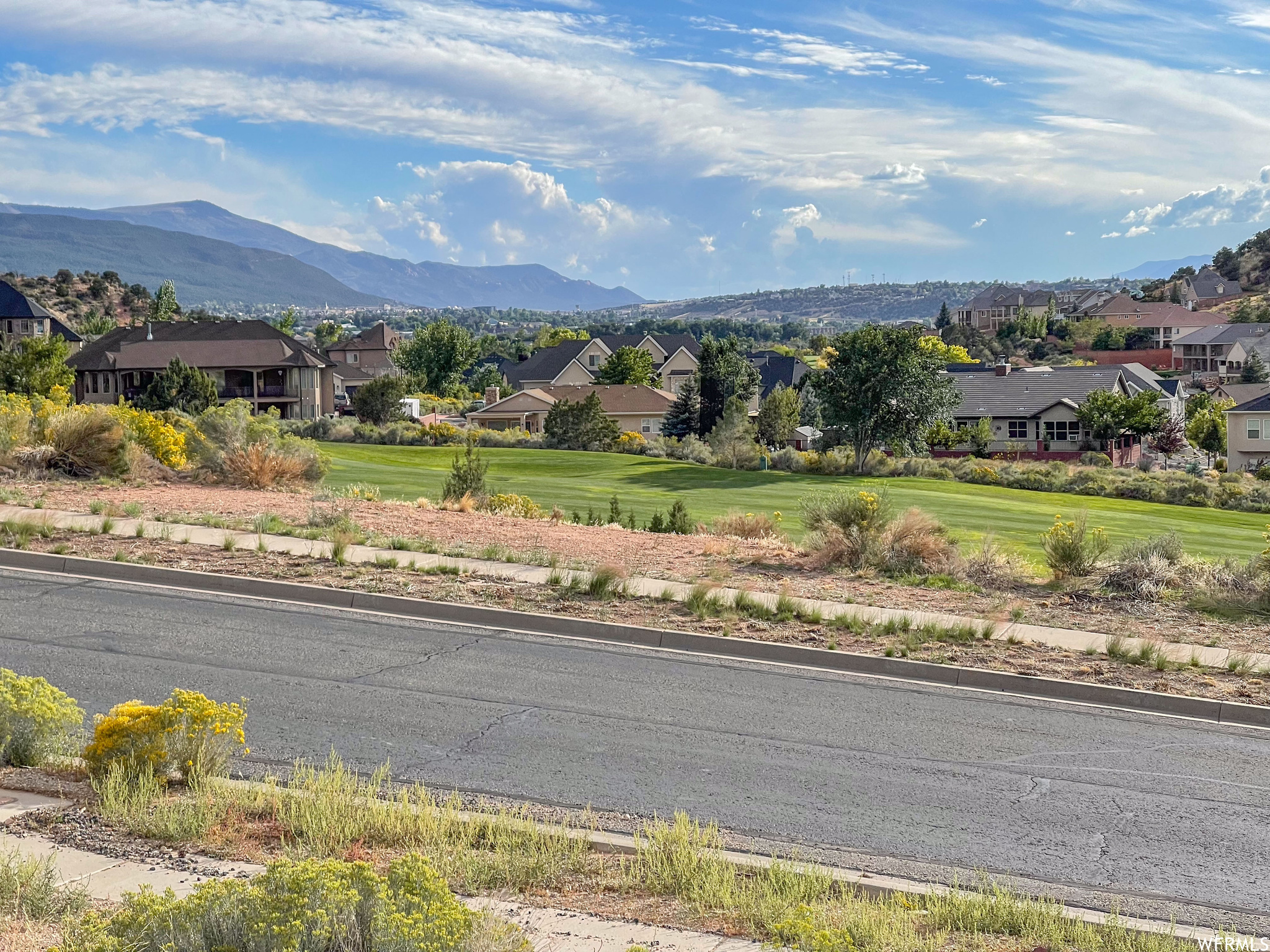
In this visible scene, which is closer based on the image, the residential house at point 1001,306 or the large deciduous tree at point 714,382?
the large deciduous tree at point 714,382

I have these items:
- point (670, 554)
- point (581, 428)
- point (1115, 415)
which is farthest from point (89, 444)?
point (1115, 415)

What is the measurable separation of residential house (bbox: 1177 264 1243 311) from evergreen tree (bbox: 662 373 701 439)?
394ft

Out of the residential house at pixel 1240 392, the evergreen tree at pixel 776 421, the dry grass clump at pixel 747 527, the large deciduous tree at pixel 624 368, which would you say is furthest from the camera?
the large deciduous tree at pixel 624 368

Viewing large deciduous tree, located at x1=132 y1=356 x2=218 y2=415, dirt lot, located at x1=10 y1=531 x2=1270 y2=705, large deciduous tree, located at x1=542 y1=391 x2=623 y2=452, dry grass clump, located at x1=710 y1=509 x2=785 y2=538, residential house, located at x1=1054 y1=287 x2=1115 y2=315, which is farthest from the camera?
residential house, located at x1=1054 y1=287 x2=1115 y2=315

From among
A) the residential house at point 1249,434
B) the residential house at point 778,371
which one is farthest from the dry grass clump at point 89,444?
the residential house at point 778,371

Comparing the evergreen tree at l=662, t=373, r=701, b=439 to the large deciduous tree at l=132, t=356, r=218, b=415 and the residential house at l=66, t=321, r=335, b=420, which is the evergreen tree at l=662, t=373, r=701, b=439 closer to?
the residential house at l=66, t=321, r=335, b=420

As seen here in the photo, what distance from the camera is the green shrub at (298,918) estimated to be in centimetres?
471

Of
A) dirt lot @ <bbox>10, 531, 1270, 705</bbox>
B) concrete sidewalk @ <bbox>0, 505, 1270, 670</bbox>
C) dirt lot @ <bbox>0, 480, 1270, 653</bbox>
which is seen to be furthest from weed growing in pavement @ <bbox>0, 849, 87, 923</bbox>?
dirt lot @ <bbox>0, 480, 1270, 653</bbox>

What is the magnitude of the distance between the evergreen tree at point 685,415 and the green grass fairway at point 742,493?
21741 mm

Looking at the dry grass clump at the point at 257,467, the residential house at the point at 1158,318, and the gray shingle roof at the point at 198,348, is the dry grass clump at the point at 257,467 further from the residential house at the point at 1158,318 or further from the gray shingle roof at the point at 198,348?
the residential house at the point at 1158,318

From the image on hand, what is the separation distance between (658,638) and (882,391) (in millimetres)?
40265

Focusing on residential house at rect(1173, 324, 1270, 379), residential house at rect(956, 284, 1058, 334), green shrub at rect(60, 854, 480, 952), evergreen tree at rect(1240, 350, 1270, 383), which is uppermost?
residential house at rect(956, 284, 1058, 334)

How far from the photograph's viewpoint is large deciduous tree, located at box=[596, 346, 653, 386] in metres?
96.2

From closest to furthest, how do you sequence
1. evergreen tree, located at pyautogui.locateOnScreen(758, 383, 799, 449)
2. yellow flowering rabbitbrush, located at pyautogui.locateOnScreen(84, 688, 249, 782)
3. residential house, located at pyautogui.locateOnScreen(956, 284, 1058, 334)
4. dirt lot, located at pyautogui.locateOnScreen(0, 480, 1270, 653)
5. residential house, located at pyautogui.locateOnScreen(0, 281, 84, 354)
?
yellow flowering rabbitbrush, located at pyautogui.locateOnScreen(84, 688, 249, 782), dirt lot, located at pyautogui.locateOnScreen(0, 480, 1270, 653), evergreen tree, located at pyautogui.locateOnScreen(758, 383, 799, 449), residential house, located at pyautogui.locateOnScreen(0, 281, 84, 354), residential house, located at pyautogui.locateOnScreen(956, 284, 1058, 334)
